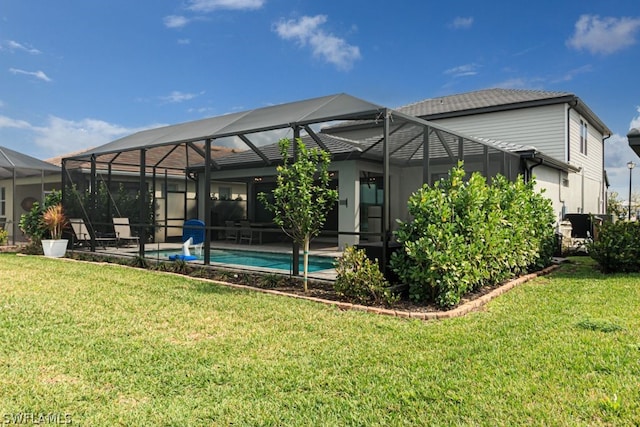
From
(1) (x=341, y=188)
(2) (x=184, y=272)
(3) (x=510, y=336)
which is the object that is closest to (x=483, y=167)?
(1) (x=341, y=188)

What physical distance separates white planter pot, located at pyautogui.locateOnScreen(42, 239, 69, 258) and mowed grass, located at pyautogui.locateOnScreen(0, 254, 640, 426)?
230 inches

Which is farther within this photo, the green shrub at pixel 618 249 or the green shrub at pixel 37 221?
the green shrub at pixel 37 221

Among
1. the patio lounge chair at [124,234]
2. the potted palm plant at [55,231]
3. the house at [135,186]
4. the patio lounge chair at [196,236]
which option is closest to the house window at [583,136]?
the house at [135,186]

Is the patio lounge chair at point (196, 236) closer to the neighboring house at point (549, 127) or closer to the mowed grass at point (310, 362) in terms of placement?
the mowed grass at point (310, 362)

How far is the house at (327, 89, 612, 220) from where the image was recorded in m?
14.0

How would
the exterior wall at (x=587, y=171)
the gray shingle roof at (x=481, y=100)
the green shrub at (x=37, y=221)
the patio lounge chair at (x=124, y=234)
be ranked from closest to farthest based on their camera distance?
the patio lounge chair at (x=124, y=234) → the green shrub at (x=37, y=221) → the gray shingle roof at (x=481, y=100) → the exterior wall at (x=587, y=171)

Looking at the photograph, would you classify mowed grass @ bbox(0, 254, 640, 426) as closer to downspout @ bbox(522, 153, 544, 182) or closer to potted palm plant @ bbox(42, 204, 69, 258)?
downspout @ bbox(522, 153, 544, 182)

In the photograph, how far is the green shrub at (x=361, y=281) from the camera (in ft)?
18.2

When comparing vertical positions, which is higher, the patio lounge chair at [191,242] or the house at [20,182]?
the house at [20,182]

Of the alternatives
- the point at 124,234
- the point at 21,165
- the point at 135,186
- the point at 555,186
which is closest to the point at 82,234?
the point at 124,234

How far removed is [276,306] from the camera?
214 inches

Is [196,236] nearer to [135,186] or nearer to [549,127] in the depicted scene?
[135,186]

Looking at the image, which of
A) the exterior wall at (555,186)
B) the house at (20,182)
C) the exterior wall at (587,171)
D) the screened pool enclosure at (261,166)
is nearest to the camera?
the screened pool enclosure at (261,166)

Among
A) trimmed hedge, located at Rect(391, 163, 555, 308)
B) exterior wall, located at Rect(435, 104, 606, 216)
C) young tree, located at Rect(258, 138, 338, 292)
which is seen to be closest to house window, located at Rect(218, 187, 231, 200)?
exterior wall, located at Rect(435, 104, 606, 216)
